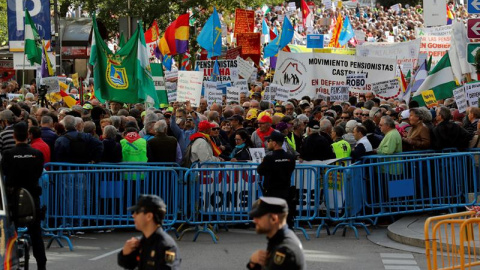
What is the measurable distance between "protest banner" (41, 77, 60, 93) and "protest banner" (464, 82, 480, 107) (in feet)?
32.9

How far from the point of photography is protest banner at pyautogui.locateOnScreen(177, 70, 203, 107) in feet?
74.9

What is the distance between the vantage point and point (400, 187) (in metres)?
16.0

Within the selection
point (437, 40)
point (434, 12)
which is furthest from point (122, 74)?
point (434, 12)

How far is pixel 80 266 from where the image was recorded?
12.8m

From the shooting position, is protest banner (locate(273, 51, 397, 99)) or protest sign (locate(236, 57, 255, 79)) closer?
protest banner (locate(273, 51, 397, 99))

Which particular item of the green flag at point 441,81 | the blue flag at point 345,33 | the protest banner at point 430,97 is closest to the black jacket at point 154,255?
the green flag at point 441,81

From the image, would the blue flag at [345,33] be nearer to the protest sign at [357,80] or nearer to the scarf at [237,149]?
the protest sign at [357,80]

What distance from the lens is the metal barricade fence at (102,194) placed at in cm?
1468

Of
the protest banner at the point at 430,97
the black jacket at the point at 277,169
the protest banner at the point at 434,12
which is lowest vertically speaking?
the black jacket at the point at 277,169

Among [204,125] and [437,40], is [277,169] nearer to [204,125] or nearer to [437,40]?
[204,125]

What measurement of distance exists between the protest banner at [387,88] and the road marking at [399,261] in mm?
11633

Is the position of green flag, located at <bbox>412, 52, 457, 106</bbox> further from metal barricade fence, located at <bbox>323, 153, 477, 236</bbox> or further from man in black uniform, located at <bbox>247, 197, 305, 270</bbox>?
man in black uniform, located at <bbox>247, 197, 305, 270</bbox>

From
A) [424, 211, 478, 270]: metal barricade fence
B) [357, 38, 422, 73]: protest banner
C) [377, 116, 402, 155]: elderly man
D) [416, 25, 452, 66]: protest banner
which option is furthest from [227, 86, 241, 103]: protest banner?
[424, 211, 478, 270]: metal barricade fence

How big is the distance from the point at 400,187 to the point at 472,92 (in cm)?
439
